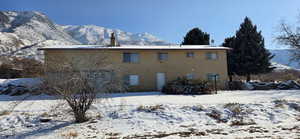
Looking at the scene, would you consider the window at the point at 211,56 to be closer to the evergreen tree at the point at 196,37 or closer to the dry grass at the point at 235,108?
the evergreen tree at the point at 196,37

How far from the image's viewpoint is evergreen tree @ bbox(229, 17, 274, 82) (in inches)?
855

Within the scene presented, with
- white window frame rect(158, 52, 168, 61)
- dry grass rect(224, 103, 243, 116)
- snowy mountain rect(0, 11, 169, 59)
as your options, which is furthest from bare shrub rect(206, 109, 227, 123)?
snowy mountain rect(0, 11, 169, 59)

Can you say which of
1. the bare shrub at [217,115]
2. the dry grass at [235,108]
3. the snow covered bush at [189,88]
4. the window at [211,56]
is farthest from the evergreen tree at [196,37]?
the bare shrub at [217,115]

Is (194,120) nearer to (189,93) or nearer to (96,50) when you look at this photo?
(189,93)

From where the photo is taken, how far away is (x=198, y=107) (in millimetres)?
8570

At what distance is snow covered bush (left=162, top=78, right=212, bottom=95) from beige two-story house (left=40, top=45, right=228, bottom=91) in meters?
1.97

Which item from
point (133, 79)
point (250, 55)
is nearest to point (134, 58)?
point (133, 79)

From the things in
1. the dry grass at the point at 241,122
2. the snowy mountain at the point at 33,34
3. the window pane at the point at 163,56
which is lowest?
the dry grass at the point at 241,122

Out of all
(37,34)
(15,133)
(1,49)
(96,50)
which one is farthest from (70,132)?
(37,34)

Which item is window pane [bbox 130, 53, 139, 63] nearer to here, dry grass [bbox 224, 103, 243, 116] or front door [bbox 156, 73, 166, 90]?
front door [bbox 156, 73, 166, 90]

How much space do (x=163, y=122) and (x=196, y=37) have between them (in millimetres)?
→ 20694

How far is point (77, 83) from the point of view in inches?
268

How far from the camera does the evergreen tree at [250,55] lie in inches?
855

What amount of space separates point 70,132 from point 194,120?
4.94 meters
